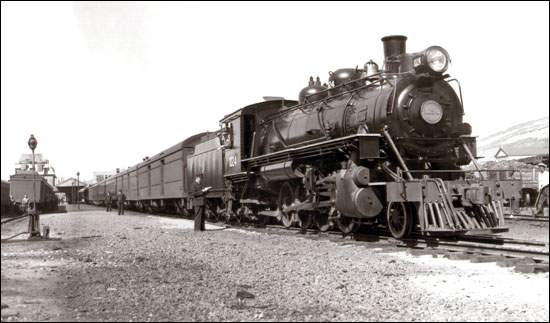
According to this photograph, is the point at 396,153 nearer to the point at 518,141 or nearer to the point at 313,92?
the point at 313,92

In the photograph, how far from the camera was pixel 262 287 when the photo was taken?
599cm

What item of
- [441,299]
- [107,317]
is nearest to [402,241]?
[441,299]

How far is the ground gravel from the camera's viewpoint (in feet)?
15.6

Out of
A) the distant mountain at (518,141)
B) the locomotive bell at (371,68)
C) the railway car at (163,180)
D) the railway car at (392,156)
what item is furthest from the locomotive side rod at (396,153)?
the distant mountain at (518,141)

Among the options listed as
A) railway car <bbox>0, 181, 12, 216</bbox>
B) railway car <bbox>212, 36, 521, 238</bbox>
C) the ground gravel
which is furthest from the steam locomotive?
railway car <bbox>0, 181, 12, 216</bbox>

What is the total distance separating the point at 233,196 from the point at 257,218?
3.69 ft

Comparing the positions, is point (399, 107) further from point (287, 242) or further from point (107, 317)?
point (107, 317)

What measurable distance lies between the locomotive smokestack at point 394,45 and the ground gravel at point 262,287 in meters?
4.41

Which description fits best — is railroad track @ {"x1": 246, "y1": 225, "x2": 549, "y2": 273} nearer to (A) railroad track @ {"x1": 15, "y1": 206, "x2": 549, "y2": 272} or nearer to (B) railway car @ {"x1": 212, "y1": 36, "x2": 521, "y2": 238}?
(A) railroad track @ {"x1": 15, "y1": 206, "x2": 549, "y2": 272}

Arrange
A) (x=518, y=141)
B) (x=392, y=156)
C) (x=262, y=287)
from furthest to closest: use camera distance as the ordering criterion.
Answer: (x=518, y=141), (x=392, y=156), (x=262, y=287)

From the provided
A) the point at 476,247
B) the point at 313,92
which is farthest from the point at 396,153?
the point at 313,92

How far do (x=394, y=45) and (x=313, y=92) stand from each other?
10.5ft

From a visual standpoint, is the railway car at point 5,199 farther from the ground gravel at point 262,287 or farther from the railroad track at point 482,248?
the railroad track at point 482,248

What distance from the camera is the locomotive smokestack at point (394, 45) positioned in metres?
11.1
